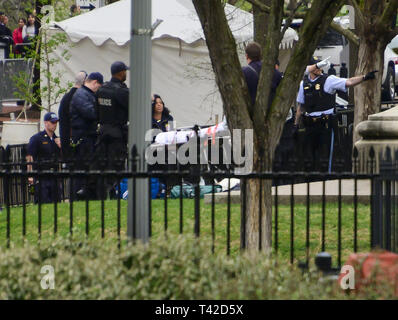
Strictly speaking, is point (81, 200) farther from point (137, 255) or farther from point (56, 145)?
point (137, 255)

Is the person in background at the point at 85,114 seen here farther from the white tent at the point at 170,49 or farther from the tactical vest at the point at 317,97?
the white tent at the point at 170,49

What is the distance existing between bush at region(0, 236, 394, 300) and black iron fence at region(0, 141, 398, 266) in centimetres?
29

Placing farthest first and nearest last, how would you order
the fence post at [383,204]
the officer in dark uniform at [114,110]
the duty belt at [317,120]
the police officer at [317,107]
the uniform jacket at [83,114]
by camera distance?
the duty belt at [317,120] < the police officer at [317,107] < the uniform jacket at [83,114] < the officer in dark uniform at [114,110] < the fence post at [383,204]

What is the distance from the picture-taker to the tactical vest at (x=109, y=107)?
1327 centimetres

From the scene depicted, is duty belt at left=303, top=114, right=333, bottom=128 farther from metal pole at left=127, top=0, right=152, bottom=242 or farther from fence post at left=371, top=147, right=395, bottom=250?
metal pole at left=127, top=0, right=152, bottom=242

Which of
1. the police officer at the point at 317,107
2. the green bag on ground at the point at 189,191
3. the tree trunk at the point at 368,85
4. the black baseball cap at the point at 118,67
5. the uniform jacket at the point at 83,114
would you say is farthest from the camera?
the police officer at the point at 317,107

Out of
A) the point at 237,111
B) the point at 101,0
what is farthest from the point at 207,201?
the point at 101,0

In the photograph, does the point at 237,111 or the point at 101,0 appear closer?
the point at 237,111

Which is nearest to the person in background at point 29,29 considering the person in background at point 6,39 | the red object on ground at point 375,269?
the person in background at point 6,39

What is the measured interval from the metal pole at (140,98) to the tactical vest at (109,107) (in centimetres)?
616

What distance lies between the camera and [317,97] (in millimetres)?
14477

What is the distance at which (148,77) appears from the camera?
714 cm

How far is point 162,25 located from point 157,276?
14008 millimetres

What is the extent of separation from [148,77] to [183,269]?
6.41 feet
